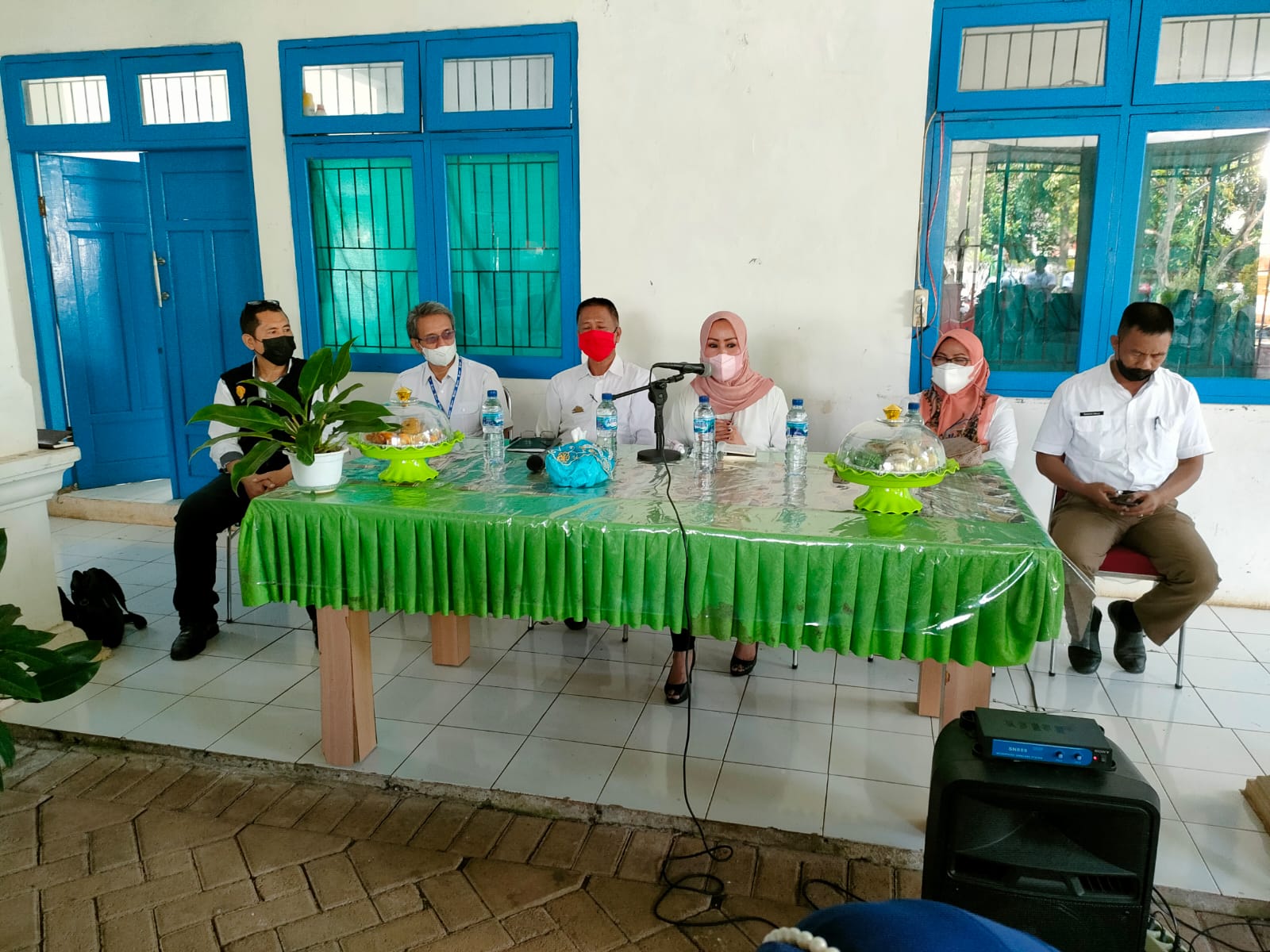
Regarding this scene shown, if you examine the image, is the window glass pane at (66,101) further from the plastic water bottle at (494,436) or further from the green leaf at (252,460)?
the green leaf at (252,460)

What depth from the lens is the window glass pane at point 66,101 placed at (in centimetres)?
482

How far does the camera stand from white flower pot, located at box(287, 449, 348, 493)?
8.30 ft

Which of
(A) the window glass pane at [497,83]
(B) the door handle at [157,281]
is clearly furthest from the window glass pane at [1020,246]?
(B) the door handle at [157,281]

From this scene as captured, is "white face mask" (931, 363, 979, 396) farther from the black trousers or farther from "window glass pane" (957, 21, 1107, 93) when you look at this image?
the black trousers

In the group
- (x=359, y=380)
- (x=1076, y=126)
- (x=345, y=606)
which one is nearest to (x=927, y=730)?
(x=345, y=606)

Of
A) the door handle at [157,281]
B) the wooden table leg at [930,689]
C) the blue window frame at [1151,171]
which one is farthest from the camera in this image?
the door handle at [157,281]

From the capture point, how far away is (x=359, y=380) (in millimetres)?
4715

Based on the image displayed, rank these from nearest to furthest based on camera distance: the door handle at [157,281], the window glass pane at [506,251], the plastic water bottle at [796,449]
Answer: the plastic water bottle at [796,449] < the window glass pane at [506,251] < the door handle at [157,281]

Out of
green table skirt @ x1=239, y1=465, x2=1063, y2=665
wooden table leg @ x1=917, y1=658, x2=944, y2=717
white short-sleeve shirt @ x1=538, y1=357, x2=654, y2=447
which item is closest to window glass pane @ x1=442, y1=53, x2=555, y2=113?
white short-sleeve shirt @ x1=538, y1=357, x2=654, y2=447

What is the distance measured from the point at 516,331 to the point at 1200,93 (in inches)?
125

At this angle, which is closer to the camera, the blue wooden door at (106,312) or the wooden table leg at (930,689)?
the wooden table leg at (930,689)

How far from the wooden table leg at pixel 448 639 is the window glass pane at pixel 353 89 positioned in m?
2.66

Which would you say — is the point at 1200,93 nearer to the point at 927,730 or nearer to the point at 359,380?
the point at 927,730

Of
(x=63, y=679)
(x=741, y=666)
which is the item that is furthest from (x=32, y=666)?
(x=741, y=666)
